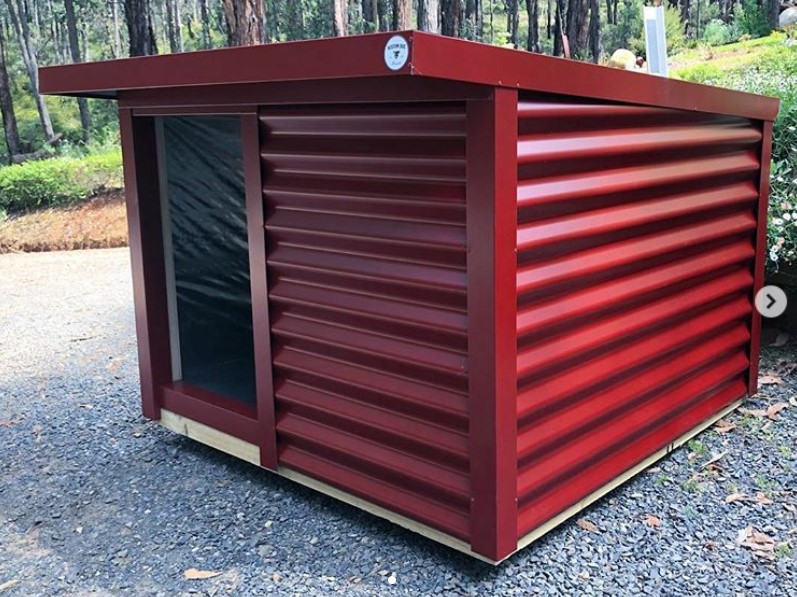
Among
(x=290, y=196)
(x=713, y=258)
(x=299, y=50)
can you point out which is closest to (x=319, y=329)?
(x=290, y=196)

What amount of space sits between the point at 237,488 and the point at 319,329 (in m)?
1.09

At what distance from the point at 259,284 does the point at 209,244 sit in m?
1.31

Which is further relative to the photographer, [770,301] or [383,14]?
[383,14]

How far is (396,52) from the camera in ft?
8.66

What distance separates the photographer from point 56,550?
152 inches

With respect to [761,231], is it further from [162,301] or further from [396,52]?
[162,301]

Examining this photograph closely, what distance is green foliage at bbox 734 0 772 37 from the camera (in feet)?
70.6

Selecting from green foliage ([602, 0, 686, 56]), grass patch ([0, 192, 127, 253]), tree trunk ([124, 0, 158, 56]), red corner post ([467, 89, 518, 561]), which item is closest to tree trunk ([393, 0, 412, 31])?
tree trunk ([124, 0, 158, 56])

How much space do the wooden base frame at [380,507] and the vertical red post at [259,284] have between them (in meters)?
0.17

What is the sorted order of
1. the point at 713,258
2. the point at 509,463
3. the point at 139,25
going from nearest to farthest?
1. the point at 509,463
2. the point at 713,258
3. the point at 139,25

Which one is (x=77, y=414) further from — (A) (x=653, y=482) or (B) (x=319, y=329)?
(A) (x=653, y=482)

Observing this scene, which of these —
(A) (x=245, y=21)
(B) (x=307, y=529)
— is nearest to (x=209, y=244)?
(B) (x=307, y=529)

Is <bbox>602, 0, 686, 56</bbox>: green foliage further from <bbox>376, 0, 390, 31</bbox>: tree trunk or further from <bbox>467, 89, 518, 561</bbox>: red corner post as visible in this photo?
<bbox>467, 89, 518, 561</bbox>: red corner post

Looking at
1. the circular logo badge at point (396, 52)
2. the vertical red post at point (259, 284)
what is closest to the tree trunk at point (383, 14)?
the vertical red post at point (259, 284)
